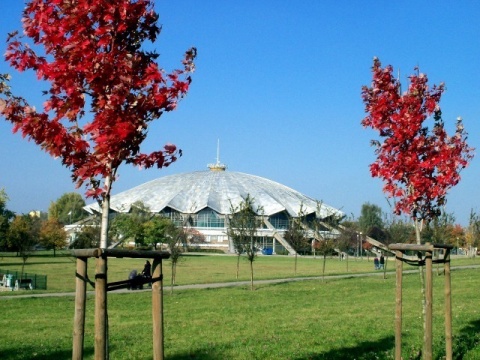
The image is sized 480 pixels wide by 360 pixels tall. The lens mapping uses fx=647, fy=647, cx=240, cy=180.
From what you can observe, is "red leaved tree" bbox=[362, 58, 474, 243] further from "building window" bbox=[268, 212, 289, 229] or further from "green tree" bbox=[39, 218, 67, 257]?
"building window" bbox=[268, 212, 289, 229]

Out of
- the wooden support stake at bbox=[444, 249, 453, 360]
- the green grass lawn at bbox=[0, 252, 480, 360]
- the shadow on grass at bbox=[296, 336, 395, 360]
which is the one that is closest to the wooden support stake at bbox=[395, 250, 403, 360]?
the wooden support stake at bbox=[444, 249, 453, 360]

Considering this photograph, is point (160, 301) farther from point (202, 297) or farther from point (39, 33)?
point (202, 297)

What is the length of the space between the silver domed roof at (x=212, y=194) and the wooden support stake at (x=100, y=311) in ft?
333

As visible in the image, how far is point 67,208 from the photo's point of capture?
128 m

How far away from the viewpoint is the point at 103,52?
5.67 meters

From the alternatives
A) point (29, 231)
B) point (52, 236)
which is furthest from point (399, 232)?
point (52, 236)

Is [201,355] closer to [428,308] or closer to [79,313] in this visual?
[428,308]

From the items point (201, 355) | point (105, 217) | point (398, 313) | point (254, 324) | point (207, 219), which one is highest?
point (207, 219)

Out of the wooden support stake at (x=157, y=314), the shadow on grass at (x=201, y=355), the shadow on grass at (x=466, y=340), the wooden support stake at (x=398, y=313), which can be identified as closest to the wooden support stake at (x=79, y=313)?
the wooden support stake at (x=157, y=314)

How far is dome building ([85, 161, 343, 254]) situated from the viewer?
10550 cm

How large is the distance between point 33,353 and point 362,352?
5.09m

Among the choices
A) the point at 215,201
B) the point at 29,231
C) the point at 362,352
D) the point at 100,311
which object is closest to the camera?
the point at 100,311

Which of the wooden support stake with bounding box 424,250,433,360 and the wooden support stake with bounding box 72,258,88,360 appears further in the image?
the wooden support stake with bounding box 424,250,433,360

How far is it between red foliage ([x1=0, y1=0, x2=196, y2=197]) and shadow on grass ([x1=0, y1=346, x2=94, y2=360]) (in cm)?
505
